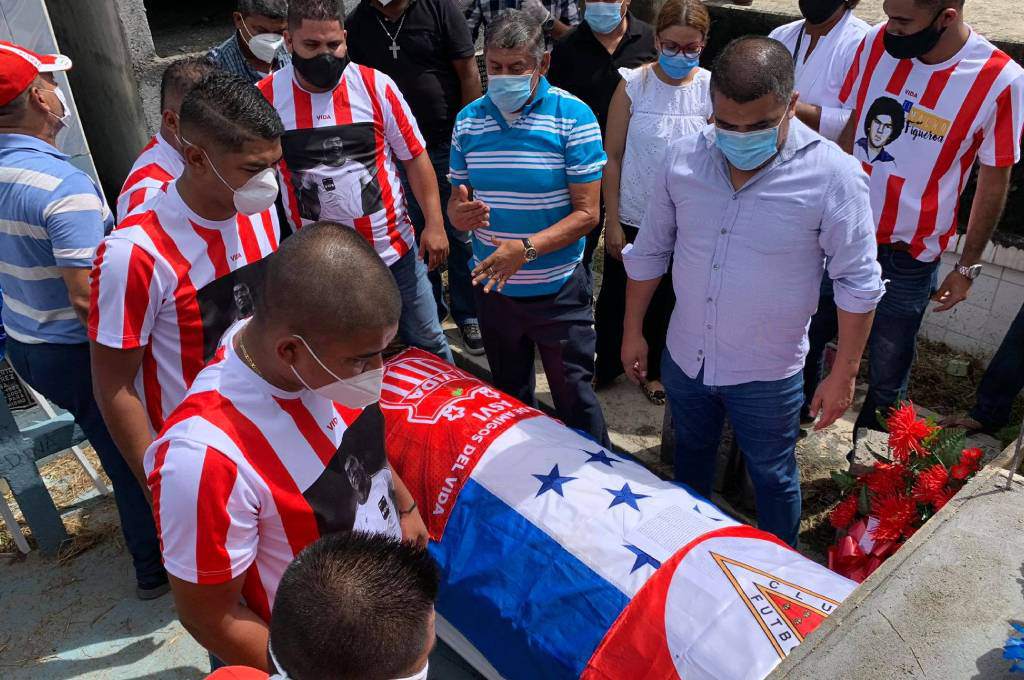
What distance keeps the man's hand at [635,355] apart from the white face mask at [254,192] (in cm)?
140

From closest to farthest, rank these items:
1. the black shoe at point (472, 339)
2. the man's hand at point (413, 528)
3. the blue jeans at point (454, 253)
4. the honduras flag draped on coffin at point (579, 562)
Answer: the honduras flag draped on coffin at point (579, 562)
the man's hand at point (413, 528)
the blue jeans at point (454, 253)
the black shoe at point (472, 339)

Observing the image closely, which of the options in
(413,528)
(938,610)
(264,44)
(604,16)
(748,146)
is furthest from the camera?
(264,44)

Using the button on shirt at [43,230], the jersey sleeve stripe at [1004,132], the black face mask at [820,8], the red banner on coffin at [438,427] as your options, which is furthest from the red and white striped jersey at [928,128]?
the button on shirt at [43,230]

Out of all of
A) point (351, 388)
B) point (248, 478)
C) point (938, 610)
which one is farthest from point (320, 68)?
point (938, 610)

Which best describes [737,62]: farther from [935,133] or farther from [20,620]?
[20,620]

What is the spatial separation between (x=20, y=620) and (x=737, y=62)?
11.3 ft

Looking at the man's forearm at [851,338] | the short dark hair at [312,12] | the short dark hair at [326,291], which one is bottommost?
the man's forearm at [851,338]

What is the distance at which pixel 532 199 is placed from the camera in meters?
3.20

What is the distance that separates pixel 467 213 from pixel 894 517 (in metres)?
1.91

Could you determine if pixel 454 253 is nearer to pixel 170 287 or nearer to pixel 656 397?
pixel 656 397

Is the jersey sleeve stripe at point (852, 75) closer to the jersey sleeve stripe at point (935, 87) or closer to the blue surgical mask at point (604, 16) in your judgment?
the jersey sleeve stripe at point (935, 87)

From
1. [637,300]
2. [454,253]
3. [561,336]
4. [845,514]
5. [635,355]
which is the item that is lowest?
[845,514]

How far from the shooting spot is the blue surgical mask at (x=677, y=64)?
3428 mm

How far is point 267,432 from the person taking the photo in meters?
1.66
